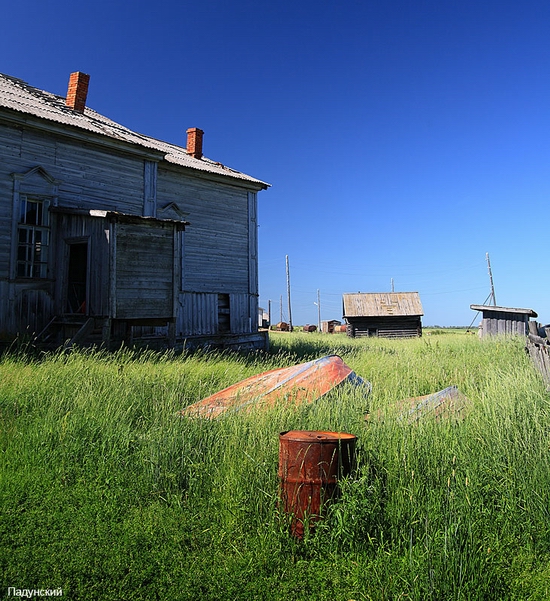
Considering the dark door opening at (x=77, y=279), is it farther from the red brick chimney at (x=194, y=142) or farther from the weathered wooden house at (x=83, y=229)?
the red brick chimney at (x=194, y=142)

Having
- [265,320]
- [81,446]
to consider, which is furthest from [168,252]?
[265,320]

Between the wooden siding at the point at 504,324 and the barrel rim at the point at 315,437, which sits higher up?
the wooden siding at the point at 504,324

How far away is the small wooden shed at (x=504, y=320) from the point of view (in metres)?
23.7

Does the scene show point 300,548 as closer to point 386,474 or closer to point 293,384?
point 386,474

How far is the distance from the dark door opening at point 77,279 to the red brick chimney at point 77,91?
5346 mm

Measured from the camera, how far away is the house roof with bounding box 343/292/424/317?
3597 centimetres

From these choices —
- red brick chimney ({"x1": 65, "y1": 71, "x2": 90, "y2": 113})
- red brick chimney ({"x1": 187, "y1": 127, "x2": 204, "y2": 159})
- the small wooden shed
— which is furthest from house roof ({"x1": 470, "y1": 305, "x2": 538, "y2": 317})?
red brick chimney ({"x1": 65, "y1": 71, "x2": 90, "y2": 113})

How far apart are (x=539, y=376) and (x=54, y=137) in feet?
43.2

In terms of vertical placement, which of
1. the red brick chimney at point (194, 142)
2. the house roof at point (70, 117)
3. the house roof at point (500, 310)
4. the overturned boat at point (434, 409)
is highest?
→ the red brick chimney at point (194, 142)

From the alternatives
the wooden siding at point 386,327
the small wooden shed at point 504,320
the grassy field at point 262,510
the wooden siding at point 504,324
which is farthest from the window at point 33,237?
the wooden siding at point 386,327

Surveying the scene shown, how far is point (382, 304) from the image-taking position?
120ft

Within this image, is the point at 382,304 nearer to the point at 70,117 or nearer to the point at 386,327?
the point at 386,327

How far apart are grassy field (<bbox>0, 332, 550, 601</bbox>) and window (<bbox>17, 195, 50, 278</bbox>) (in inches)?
326

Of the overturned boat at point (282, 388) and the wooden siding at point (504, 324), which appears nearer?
the overturned boat at point (282, 388)
